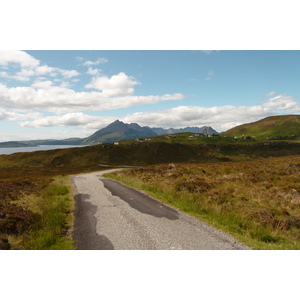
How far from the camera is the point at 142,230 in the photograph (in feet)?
29.9

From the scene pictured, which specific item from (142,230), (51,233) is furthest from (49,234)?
(142,230)

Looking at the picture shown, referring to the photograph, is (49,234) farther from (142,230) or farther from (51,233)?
(142,230)

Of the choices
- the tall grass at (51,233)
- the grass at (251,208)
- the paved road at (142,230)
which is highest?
the tall grass at (51,233)

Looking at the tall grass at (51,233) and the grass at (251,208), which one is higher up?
the tall grass at (51,233)

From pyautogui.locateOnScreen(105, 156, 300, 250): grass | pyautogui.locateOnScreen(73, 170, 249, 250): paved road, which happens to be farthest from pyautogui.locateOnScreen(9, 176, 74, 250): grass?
pyautogui.locateOnScreen(105, 156, 300, 250): grass

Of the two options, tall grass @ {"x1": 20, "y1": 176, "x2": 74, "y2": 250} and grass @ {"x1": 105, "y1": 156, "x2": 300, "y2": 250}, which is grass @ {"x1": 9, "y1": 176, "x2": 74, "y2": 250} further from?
grass @ {"x1": 105, "y1": 156, "x2": 300, "y2": 250}

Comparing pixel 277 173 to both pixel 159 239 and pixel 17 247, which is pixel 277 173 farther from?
pixel 17 247

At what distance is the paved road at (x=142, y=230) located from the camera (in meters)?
7.60

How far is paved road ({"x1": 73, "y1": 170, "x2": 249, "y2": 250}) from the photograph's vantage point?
24.9 ft

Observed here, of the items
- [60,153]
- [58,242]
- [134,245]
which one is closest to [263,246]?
[134,245]

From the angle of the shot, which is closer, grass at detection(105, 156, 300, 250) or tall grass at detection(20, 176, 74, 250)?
tall grass at detection(20, 176, 74, 250)

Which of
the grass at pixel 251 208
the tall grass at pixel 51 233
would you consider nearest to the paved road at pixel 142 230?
the tall grass at pixel 51 233

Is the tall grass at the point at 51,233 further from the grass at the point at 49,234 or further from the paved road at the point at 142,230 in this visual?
the paved road at the point at 142,230

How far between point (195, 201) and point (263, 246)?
7.04 meters
